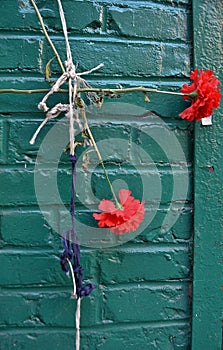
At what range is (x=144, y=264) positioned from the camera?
1.17 metres

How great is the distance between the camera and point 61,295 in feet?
3.73

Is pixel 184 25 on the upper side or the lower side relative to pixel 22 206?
upper

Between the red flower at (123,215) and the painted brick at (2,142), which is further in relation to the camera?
the painted brick at (2,142)

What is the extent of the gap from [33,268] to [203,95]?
670 millimetres

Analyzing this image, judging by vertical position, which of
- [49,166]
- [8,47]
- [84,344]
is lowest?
[84,344]

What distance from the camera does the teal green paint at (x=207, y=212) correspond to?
1.17m

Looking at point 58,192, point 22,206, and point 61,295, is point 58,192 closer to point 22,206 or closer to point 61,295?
point 22,206

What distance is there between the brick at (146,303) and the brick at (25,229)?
0.24m

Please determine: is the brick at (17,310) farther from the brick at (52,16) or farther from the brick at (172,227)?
the brick at (52,16)

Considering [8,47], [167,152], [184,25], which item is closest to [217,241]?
[167,152]

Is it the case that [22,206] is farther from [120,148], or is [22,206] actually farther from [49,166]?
[120,148]

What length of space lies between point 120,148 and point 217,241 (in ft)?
1.32

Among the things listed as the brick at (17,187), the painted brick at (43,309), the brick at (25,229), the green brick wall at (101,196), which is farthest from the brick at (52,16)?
the painted brick at (43,309)

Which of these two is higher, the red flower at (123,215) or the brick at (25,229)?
the red flower at (123,215)
